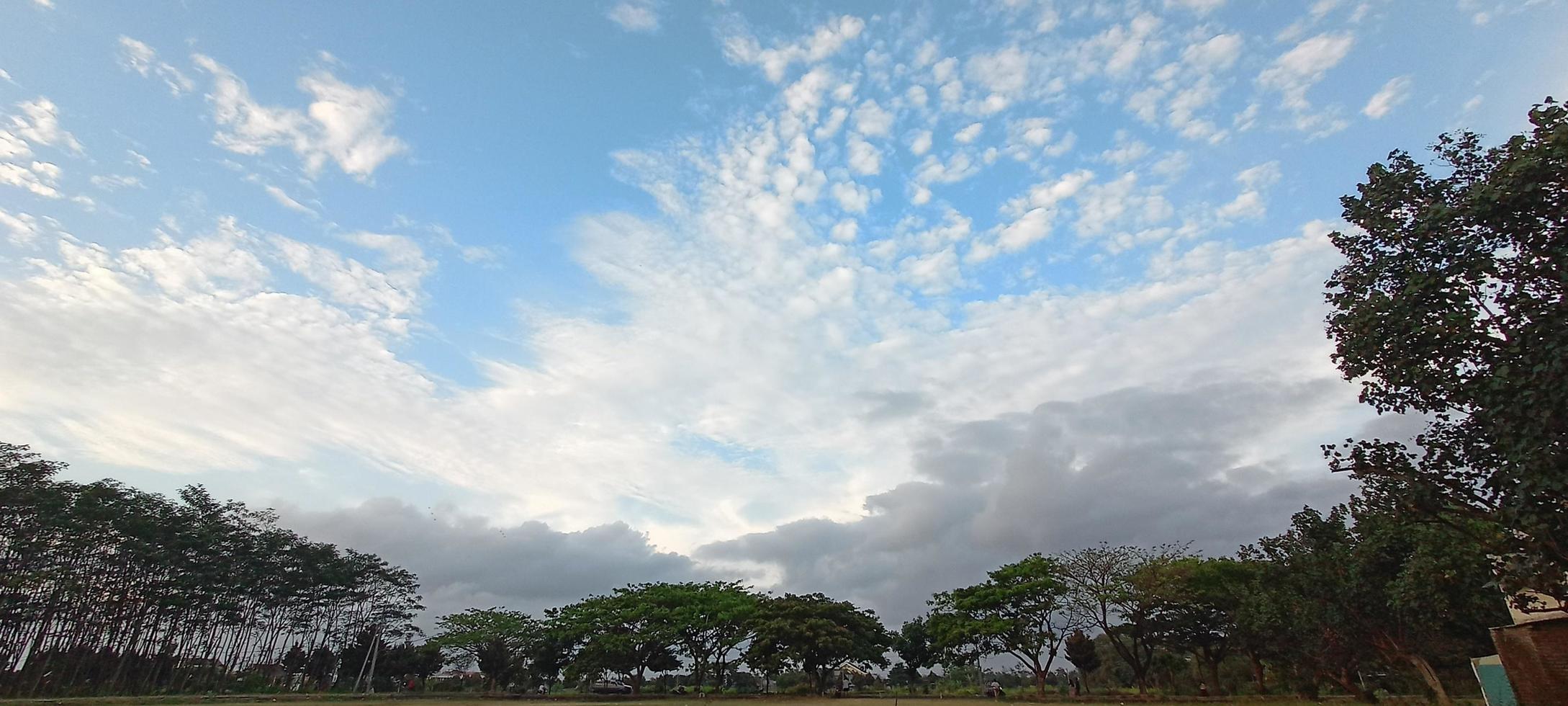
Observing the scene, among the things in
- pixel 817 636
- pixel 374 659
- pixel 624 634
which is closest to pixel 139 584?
pixel 374 659

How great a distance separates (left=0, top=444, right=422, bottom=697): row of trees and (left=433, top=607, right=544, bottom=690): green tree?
33.8 feet

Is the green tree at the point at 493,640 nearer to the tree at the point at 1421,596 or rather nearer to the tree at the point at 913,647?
the tree at the point at 913,647

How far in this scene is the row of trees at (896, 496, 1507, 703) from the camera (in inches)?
818

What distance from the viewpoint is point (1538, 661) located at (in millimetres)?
17672

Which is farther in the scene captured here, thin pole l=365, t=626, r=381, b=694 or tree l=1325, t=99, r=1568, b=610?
thin pole l=365, t=626, r=381, b=694

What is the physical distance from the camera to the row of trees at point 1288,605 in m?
20.8

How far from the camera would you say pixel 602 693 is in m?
54.5

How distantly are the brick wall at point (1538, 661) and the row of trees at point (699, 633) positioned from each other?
33094 mm

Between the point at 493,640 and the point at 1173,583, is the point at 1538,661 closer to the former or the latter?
the point at 1173,583

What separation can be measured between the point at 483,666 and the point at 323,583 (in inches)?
569

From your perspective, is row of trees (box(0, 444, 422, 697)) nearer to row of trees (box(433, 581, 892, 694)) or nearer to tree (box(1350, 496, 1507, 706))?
row of trees (box(433, 581, 892, 694))

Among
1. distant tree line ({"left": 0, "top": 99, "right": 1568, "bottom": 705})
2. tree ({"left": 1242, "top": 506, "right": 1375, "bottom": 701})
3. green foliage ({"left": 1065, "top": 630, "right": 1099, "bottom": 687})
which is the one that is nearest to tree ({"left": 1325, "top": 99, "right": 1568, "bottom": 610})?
distant tree line ({"left": 0, "top": 99, "right": 1568, "bottom": 705})

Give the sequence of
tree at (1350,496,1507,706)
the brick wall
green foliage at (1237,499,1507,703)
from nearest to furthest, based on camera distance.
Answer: the brick wall, tree at (1350,496,1507,706), green foliage at (1237,499,1507,703)

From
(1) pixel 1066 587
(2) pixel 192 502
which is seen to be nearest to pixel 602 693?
(2) pixel 192 502
